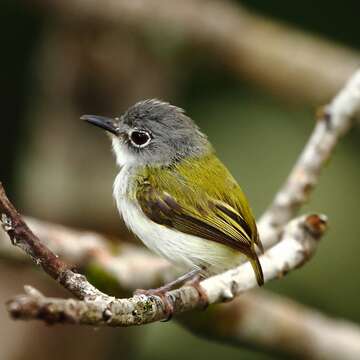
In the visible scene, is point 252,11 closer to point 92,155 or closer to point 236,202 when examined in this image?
point 92,155

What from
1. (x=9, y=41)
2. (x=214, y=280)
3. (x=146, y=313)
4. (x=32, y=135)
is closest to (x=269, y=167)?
(x=32, y=135)

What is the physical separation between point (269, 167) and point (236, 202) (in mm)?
3449

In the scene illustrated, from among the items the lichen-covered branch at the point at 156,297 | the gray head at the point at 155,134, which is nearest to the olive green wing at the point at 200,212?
the lichen-covered branch at the point at 156,297

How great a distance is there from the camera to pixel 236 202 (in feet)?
10.6

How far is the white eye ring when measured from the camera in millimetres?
3746

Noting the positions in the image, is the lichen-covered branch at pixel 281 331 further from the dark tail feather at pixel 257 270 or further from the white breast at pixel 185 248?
the dark tail feather at pixel 257 270

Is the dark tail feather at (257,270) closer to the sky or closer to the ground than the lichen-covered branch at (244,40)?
closer to the ground

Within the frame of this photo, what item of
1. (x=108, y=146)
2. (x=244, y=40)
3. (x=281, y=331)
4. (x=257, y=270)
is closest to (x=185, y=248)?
(x=257, y=270)

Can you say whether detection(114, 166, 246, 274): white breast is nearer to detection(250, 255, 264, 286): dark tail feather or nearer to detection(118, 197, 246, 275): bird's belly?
detection(118, 197, 246, 275): bird's belly

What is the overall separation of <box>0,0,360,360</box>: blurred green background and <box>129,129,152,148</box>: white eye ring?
Result: 7.02 feet

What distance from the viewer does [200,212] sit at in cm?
318

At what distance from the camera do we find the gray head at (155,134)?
364 cm

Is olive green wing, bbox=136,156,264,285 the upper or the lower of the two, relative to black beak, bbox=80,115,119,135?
lower

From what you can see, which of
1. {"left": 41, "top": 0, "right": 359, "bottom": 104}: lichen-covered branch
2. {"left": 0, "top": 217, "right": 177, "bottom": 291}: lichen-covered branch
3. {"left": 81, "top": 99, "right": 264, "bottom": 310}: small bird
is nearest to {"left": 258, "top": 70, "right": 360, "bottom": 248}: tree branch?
{"left": 81, "top": 99, "right": 264, "bottom": 310}: small bird
